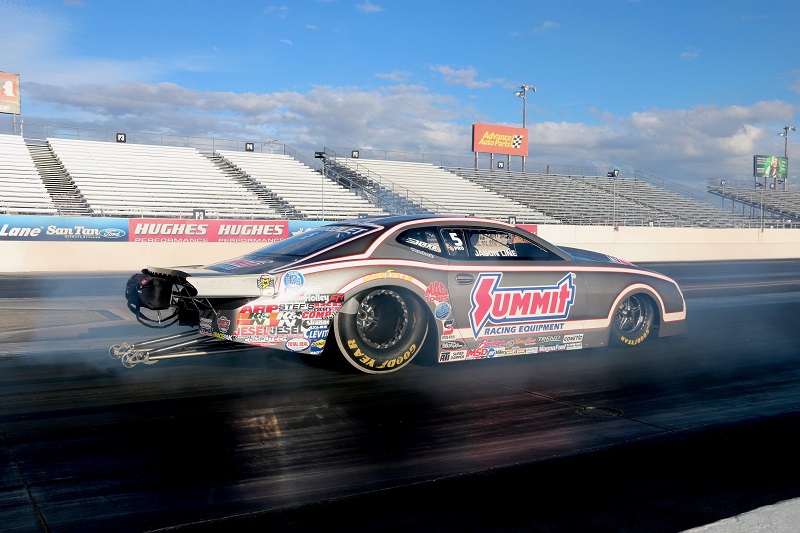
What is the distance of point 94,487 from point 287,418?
1551 mm

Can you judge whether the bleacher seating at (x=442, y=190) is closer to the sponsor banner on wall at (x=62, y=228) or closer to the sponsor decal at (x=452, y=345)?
the sponsor banner on wall at (x=62, y=228)

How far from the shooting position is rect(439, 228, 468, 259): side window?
21.4 feet

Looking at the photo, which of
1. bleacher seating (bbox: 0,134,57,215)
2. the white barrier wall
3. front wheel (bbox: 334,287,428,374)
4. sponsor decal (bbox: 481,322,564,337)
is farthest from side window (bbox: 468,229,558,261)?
bleacher seating (bbox: 0,134,57,215)

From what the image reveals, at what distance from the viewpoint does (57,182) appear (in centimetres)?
2792

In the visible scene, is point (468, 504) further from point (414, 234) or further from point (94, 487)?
point (414, 234)

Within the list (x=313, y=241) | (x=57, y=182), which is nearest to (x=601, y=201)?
(x=57, y=182)

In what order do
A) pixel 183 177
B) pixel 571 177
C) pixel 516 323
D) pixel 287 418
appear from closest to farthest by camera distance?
pixel 287 418
pixel 516 323
pixel 183 177
pixel 571 177

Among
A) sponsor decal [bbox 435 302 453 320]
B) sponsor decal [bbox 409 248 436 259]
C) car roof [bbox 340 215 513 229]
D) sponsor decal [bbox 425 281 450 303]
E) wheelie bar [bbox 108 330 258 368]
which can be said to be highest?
car roof [bbox 340 215 513 229]

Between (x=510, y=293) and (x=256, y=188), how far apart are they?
27.0 m

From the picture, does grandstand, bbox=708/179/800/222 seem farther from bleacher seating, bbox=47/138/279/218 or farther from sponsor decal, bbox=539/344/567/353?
sponsor decal, bbox=539/344/567/353

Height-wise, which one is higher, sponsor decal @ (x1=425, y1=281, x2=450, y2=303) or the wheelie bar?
sponsor decal @ (x1=425, y1=281, x2=450, y2=303)

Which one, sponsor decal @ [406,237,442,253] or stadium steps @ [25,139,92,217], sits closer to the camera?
sponsor decal @ [406,237,442,253]

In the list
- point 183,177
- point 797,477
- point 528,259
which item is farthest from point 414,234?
point 183,177

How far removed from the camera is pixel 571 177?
152 ft
